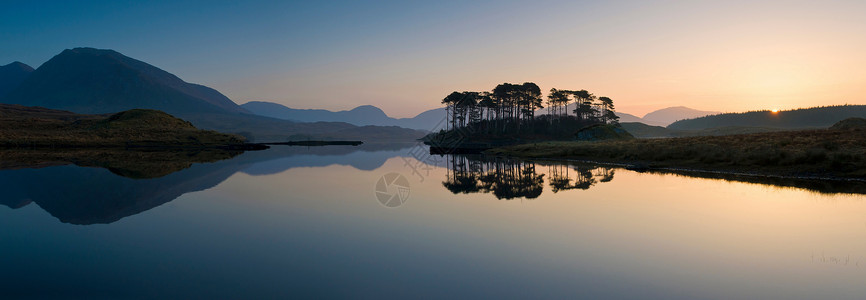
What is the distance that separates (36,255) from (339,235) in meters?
7.73

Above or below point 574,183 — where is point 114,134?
above

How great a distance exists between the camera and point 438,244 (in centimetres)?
1122

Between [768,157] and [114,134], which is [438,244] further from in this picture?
[114,134]

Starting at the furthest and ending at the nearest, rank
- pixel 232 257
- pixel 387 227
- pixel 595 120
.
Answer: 1. pixel 595 120
2. pixel 387 227
3. pixel 232 257

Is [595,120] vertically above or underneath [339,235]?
above

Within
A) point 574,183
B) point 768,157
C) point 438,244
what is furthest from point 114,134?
point 768,157

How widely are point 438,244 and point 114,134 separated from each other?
120 m

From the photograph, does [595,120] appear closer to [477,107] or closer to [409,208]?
[477,107]

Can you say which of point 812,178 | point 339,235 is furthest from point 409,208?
point 812,178

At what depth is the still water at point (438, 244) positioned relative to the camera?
7855 millimetres

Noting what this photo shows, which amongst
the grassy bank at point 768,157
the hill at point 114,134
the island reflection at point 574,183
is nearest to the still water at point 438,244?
the island reflection at point 574,183

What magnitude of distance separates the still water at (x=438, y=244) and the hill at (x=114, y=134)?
85.6 metres

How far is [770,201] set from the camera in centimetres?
1744

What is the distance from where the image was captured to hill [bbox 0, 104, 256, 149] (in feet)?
277
